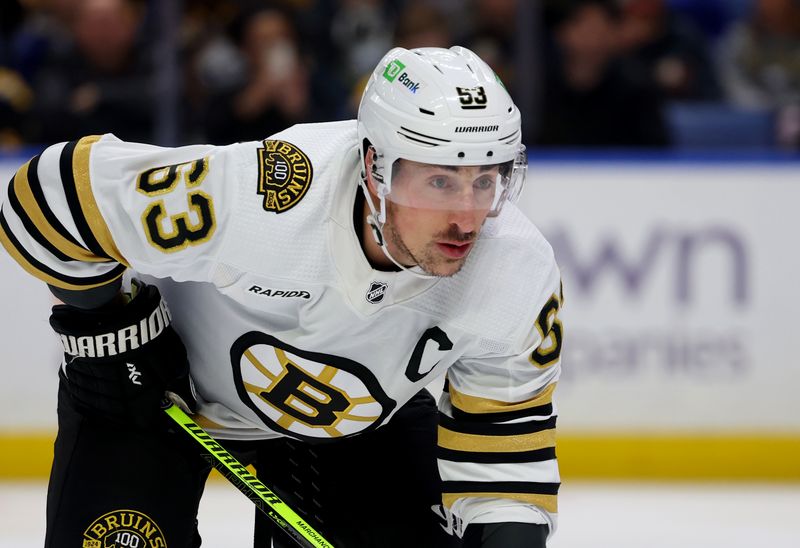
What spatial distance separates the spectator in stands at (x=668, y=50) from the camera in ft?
16.0

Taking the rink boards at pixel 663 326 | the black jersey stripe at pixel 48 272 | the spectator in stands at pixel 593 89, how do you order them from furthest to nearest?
the spectator in stands at pixel 593 89 < the rink boards at pixel 663 326 < the black jersey stripe at pixel 48 272

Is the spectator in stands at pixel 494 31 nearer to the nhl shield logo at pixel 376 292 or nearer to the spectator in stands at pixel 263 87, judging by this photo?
the spectator in stands at pixel 263 87

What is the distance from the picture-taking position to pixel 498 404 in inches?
94.3

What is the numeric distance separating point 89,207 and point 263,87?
248 cm

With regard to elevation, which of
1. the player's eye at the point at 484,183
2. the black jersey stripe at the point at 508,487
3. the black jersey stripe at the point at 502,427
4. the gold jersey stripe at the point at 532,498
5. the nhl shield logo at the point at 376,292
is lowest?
the gold jersey stripe at the point at 532,498

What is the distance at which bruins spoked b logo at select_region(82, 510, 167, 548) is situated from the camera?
7.82 ft

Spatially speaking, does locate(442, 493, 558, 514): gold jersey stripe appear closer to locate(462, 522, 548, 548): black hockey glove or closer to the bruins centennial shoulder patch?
locate(462, 522, 548, 548): black hockey glove

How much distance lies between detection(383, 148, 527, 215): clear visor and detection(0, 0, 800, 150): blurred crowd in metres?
2.50

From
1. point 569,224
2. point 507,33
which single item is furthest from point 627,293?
point 507,33

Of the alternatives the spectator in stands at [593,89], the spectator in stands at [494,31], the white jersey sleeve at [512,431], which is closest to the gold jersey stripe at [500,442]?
the white jersey sleeve at [512,431]

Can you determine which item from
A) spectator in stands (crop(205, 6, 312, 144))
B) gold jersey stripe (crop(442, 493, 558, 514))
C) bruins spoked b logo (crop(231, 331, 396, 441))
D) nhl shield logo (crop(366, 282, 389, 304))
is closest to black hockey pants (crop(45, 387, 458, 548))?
bruins spoked b logo (crop(231, 331, 396, 441))

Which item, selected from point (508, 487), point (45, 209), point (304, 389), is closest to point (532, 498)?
point (508, 487)

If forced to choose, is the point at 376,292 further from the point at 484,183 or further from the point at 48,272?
the point at 48,272

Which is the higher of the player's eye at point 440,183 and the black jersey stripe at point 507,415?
the player's eye at point 440,183
